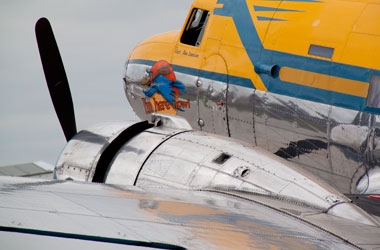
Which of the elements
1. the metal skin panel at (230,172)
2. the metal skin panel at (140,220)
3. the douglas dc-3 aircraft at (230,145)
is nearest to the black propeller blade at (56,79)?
the douglas dc-3 aircraft at (230,145)

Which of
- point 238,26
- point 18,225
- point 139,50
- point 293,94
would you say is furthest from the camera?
point 139,50

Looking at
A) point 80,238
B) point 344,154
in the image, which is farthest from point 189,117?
point 80,238

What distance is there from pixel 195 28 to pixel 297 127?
3.41 metres

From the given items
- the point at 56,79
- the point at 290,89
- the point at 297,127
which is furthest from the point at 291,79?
the point at 56,79

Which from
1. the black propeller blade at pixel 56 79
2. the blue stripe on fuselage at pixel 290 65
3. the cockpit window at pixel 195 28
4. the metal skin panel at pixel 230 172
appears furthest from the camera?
the cockpit window at pixel 195 28

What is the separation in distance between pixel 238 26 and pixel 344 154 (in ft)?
10.1

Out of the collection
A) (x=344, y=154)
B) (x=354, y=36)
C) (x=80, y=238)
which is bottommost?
(x=344, y=154)

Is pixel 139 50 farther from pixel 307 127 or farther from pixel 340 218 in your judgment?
pixel 340 218

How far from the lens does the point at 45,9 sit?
139ft

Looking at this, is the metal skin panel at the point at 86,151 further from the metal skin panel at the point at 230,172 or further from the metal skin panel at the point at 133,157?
the metal skin panel at the point at 230,172

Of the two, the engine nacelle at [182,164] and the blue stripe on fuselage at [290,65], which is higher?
the blue stripe on fuselage at [290,65]

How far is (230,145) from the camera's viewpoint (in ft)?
32.4

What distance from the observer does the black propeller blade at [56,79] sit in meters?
12.2

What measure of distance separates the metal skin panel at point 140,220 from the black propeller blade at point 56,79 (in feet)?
13.6
